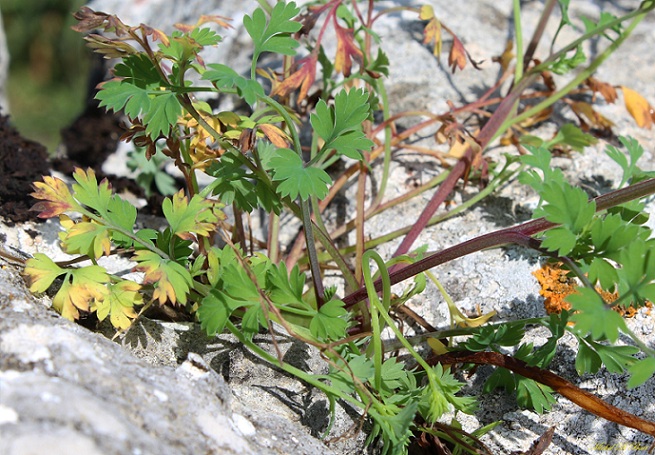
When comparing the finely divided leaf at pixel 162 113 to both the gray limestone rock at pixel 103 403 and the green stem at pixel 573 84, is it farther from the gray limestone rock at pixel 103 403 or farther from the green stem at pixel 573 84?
the green stem at pixel 573 84

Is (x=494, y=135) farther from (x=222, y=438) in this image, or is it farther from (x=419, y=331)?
(x=222, y=438)

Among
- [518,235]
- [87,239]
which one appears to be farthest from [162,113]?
[518,235]

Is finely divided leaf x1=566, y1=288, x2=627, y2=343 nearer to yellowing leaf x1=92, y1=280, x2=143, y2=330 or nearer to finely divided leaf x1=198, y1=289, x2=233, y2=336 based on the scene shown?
finely divided leaf x1=198, y1=289, x2=233, y2=336

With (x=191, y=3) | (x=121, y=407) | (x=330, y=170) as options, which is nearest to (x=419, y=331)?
(x=330, y=170)

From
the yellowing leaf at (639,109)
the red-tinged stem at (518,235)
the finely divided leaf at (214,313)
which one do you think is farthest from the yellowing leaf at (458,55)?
the finely divided leaf at (214,313)

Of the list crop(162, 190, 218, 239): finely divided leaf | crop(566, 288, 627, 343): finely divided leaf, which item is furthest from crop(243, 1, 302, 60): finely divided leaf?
crop(566, 288, 627, 343): finely divided leaf
